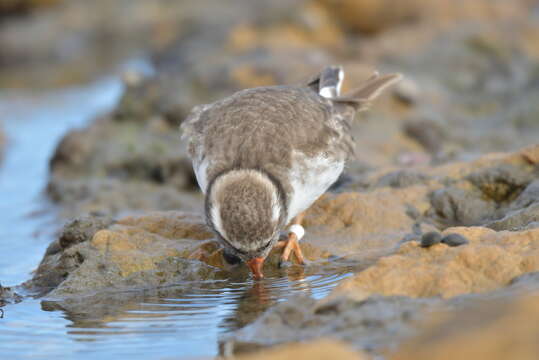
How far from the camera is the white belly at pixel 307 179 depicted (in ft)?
20.9

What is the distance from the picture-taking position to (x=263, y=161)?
630 centimetres

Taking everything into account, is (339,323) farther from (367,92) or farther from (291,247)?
(367,92)

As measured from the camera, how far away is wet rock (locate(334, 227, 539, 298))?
4719 mm

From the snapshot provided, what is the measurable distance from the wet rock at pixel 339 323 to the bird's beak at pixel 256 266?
1.28m

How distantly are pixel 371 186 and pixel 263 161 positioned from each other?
1762 millimetres

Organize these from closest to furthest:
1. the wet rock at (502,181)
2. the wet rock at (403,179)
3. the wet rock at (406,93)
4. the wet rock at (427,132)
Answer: the wet rock at (502,181)
the wet rock at (403,179)
the wet rock at (427,132)
the wet rock at (406,93)

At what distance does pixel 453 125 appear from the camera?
1200 centimetres

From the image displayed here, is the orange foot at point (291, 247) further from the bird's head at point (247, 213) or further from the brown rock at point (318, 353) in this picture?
the brown rock at point (318, 353)

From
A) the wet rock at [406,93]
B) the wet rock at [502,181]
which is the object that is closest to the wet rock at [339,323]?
the wet rock at [502,181]

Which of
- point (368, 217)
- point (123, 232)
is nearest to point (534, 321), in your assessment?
point (368, 217)

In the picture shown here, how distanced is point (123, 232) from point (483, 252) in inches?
118

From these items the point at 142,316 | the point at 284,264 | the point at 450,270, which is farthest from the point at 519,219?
the point at 142,316

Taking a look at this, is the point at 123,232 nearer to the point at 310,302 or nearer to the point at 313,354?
the point at 310,302

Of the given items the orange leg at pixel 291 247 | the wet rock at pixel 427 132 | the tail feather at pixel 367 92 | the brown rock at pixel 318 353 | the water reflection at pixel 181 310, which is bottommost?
the water reflection at pixel 181 310
